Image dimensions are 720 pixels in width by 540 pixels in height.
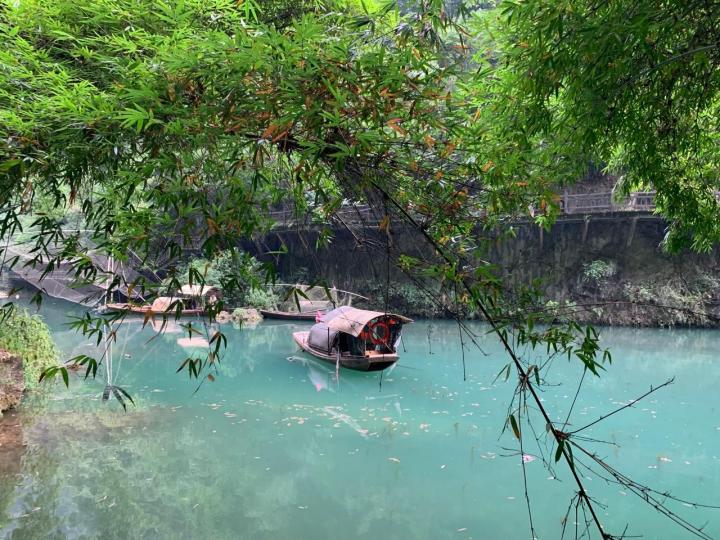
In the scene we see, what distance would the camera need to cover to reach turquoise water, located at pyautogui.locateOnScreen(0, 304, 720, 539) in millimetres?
3721

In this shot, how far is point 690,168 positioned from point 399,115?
1.93 meters

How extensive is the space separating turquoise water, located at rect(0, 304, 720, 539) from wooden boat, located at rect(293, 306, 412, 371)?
248 mm

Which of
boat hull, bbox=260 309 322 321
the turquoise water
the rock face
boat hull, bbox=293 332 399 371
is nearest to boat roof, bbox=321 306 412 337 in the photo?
boat hull, bbox=293 332 399 371

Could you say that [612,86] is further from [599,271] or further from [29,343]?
[599,271]

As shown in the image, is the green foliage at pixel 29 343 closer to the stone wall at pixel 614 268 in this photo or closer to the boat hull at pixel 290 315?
the stone wall at pixel 614 268

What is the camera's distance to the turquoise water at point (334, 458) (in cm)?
372

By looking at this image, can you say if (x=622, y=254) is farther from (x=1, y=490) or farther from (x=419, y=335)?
(x=1, y=490)

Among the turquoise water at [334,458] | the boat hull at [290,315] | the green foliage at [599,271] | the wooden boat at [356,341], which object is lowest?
the boat hull at [290,315]

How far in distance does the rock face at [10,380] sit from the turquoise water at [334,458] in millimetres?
225

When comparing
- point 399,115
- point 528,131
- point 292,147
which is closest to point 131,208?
point 292,147

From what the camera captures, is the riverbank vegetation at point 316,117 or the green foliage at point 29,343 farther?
the green foliage at point 29,343

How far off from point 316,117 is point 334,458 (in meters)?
4.23

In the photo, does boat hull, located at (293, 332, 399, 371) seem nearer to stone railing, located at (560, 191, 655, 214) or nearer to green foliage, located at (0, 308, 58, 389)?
green foliage, located at (0, 308, 58, 389)

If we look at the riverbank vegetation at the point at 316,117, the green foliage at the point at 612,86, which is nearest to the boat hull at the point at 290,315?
the green foliage at the point at 612,86
